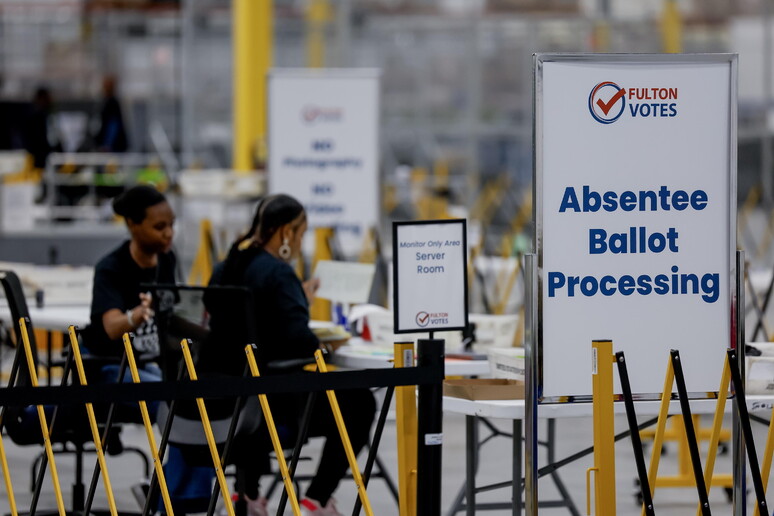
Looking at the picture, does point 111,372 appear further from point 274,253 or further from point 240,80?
point 240,80

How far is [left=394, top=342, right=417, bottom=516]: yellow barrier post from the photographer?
11.3 feet

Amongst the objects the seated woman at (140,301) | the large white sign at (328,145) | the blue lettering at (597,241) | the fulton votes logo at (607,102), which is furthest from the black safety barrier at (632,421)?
the large white sign at (328,145)

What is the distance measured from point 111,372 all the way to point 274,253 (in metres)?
0.69

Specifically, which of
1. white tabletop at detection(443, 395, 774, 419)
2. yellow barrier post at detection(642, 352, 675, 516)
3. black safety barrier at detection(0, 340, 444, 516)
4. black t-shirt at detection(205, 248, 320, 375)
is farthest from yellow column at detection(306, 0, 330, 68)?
black safety barrier at detection(0, 340, 444, 516)

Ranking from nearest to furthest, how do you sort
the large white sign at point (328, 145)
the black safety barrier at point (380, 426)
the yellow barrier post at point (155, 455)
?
the black safety barrier at point (380, 426) < the yellow barrier post at point (155, 455) < the large white sign at point (328, 145)

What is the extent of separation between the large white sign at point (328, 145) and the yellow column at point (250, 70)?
7.42 m

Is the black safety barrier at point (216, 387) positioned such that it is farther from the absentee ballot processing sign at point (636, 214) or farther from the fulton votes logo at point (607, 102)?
the fulton votes logo at point (607, 102)

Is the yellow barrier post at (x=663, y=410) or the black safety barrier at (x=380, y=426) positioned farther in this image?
the yellow barrier post at (x=663, y=410)

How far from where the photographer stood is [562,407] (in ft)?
11.9

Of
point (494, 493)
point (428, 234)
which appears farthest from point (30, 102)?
point (428, 234)

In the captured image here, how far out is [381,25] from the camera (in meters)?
17.1

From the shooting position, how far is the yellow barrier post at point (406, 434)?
3457 mm

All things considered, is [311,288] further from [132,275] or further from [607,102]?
[607,102]

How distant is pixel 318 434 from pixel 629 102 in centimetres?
165
